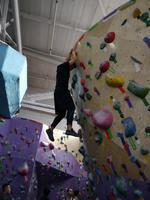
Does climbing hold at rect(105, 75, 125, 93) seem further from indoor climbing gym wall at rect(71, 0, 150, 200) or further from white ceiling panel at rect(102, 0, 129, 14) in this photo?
white ceiling panel at rect(102, 0, 129, 14)

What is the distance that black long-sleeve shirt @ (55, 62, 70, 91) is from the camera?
379cm

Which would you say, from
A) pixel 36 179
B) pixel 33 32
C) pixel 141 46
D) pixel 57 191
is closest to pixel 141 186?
pixel 141 46

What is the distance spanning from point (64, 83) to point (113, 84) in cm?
107

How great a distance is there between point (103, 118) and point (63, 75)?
1.04 metres

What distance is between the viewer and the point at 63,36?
9.30 meters

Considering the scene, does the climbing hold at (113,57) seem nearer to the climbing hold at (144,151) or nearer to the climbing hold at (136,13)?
the climbing hold at (136,13)

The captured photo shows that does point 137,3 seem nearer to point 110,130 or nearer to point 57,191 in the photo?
point 110,130

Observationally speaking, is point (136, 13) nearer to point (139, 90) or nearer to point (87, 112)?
point (139, 90)

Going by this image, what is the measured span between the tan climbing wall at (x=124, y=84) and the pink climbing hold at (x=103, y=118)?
0.03m

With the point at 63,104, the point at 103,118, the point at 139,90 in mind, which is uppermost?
the point at 139,90

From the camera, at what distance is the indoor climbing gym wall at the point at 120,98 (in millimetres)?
2770

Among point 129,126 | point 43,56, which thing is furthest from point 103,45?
point 43,56

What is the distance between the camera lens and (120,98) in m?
2.92

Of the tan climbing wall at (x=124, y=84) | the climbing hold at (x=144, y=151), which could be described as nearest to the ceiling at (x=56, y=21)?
the tan climbing wall at (x=124, y=84)
